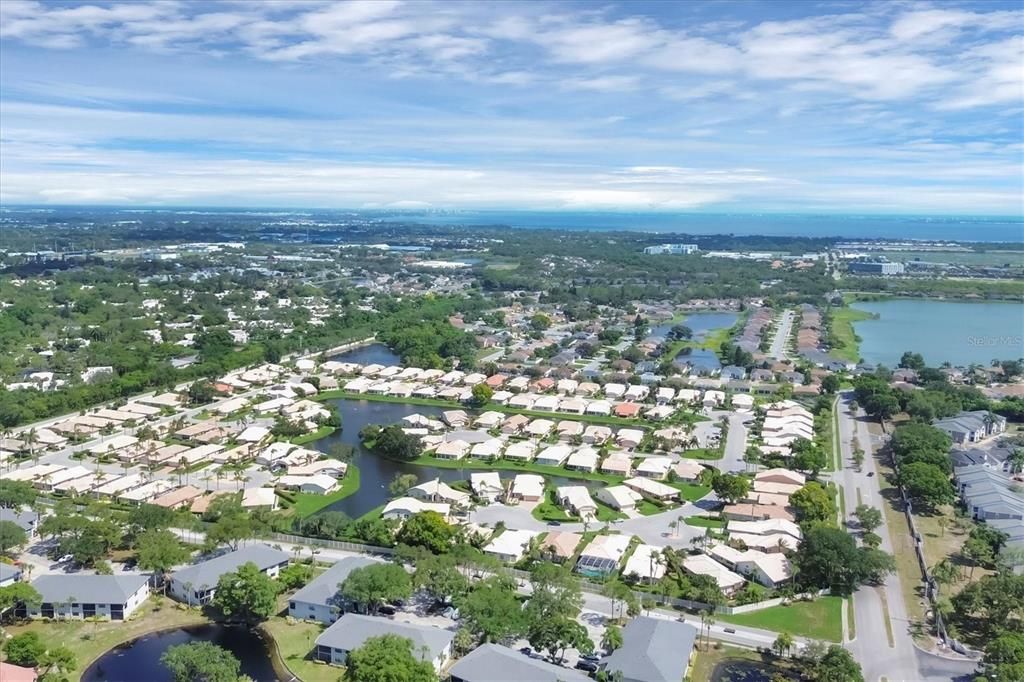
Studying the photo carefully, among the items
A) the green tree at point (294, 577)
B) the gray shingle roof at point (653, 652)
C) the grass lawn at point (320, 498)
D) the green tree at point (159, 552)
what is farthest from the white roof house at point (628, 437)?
the green tree at point (159, 552)

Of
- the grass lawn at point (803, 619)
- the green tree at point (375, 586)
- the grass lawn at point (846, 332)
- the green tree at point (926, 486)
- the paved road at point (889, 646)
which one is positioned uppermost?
the grass lawn at point (846, 332)

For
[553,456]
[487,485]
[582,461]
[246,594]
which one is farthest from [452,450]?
[246,594]

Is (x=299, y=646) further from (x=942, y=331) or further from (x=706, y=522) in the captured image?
(x=942, y=331)

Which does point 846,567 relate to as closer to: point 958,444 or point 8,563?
point 958,444

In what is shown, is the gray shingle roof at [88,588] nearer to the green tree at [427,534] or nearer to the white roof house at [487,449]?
the green tree at [427,534]

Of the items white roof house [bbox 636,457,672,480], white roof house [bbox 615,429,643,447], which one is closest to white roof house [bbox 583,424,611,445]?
white roof house [bbox 615,429,643,447]

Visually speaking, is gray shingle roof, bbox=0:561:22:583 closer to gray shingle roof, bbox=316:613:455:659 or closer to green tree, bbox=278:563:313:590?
green tree, bbox=278:563:313:590

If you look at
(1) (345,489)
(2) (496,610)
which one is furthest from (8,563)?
(2) (496,610)
